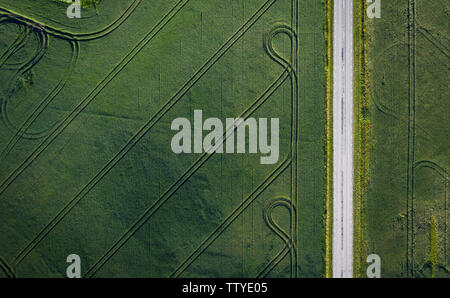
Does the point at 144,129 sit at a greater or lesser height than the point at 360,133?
greater

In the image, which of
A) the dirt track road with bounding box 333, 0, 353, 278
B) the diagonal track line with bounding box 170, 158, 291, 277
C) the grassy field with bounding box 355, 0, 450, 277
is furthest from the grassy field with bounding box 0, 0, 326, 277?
the grassy field with bounding box 355, 0, 450, 277

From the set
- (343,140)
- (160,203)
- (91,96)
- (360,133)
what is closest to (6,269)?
(160,203)

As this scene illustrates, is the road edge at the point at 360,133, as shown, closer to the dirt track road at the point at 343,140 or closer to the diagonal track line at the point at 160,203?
the dirt track road at the point at 343,140

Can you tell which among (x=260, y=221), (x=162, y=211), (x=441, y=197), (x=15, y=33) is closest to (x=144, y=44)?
(x=15, y=33)

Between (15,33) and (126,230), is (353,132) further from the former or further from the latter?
(15,33)

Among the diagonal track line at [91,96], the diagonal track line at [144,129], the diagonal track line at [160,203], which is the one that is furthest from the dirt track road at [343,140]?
the diagonal track line at [91,96]

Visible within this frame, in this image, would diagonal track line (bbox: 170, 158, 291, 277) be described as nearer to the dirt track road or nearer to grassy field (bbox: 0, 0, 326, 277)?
grassy field (bbox: 0, 0, 326, 277)

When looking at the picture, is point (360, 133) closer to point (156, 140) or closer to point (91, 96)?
point (156, 140)
